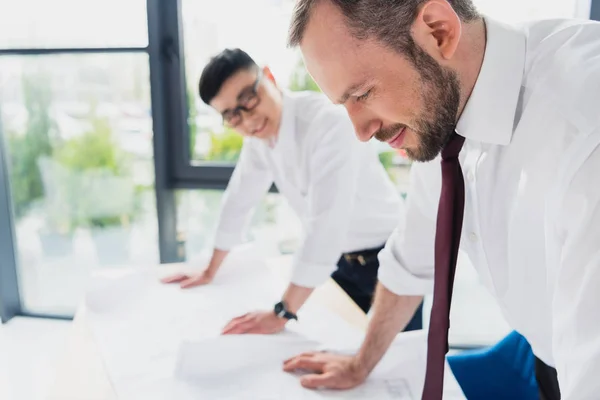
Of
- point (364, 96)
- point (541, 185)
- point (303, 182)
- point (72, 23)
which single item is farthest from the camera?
point (72, 23)

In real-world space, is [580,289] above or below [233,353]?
above

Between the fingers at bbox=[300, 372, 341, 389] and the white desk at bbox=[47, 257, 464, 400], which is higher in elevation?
the fingers at bbox=[300, 372, 341, 389]

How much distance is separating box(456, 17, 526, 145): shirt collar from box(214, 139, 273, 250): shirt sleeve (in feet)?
3.57

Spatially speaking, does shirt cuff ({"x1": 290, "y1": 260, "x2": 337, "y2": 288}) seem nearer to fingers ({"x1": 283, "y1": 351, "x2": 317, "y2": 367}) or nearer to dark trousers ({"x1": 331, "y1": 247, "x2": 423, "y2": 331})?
fingers ({"x1": 283, "y1": 351, "x2": 317, "y2": 367})

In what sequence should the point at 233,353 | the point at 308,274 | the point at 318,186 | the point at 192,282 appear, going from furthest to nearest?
the point at 192,282 < the point at 318,186 < the point at 308,274 < the point at 233,353

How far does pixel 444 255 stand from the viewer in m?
0.86

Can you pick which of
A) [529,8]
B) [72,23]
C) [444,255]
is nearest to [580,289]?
[444,255]

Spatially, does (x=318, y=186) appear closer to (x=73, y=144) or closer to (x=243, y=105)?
(x=243, y=105)

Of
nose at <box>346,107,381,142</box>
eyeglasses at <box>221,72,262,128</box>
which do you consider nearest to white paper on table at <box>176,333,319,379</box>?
nose at <box>346,107,381,142</box>

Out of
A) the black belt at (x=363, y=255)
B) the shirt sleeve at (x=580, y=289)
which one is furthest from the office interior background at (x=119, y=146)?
the shirt sleeve at (x=580, y=289)

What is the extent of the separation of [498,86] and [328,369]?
24.8 inches

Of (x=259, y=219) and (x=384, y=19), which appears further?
(x=259, y=219)

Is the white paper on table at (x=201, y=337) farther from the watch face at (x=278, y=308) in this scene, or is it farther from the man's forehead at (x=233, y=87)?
the man's forehead at (x=233, y=87)

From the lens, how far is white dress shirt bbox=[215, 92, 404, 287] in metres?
1.38
